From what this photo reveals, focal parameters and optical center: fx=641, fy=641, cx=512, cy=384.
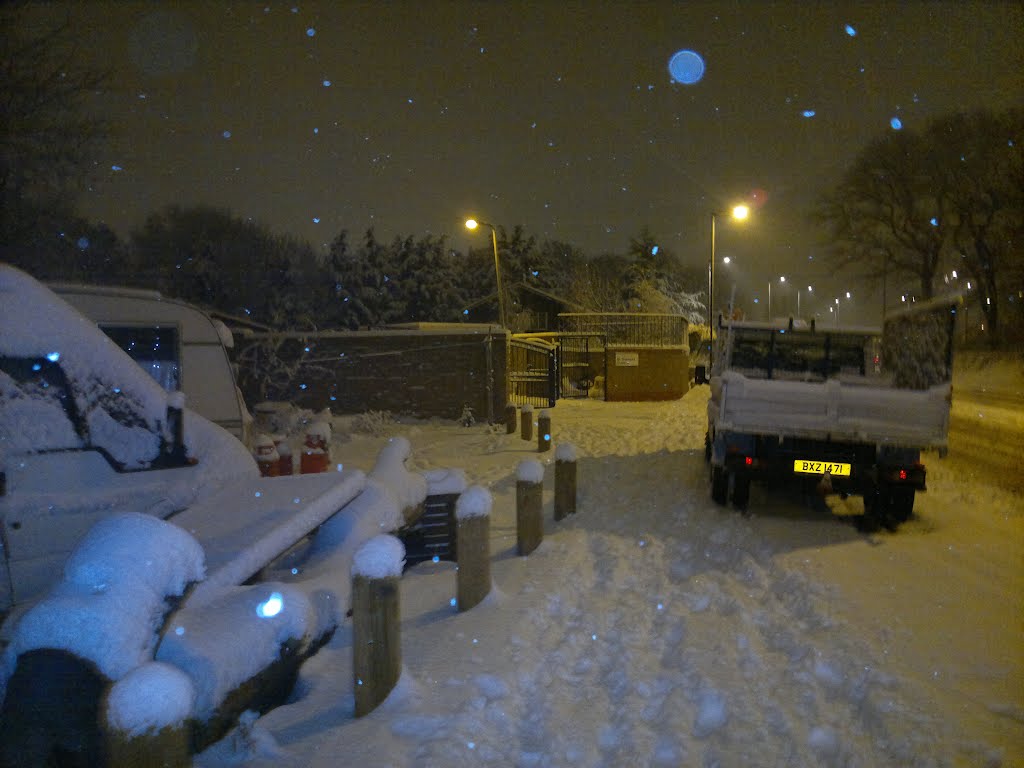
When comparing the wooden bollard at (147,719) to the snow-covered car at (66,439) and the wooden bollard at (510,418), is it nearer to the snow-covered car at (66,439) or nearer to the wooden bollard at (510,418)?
the snow-covered car at (66,439)

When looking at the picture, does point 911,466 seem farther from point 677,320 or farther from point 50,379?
point 677,320

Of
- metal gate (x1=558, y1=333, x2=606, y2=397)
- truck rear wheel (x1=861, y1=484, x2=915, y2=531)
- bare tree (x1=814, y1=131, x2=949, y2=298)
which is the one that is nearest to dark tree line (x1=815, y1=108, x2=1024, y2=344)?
bare tree (x1=814, y1=131, x2=949, y2=298)

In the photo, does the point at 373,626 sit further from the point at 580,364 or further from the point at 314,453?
the point at 580,364

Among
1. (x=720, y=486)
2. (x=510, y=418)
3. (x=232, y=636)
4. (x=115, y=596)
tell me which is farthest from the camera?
(x=510, y=418)

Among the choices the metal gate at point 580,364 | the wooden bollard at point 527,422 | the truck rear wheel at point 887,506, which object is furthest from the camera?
the metal gate at point 580,364

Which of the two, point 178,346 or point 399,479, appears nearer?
point 399,479

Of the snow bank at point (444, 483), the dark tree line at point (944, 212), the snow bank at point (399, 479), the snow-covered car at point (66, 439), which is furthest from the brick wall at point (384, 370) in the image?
the dark tree line at point (944, 212)

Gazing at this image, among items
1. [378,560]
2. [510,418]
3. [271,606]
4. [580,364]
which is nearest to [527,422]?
[510,418]

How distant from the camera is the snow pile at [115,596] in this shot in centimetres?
234

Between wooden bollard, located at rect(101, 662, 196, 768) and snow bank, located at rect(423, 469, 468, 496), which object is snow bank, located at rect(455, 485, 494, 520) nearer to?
snow bank, located at rect(423, 469, 468, 496)

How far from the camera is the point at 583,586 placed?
17.1ft

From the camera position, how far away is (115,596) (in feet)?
8.04

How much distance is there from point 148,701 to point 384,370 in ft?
46.9

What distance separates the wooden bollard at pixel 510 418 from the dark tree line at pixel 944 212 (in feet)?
93.0
